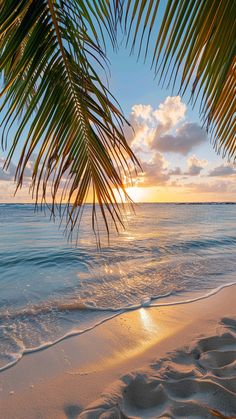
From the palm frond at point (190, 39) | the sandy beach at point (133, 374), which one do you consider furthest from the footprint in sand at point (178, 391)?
the palm frond at point (190, 39)

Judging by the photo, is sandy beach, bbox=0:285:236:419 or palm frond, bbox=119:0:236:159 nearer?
palm frond, bbox=119:0:236:159

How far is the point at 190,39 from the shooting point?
4.31 feet

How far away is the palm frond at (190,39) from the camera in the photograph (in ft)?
4.07

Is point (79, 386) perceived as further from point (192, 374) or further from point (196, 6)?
point (196, 6)

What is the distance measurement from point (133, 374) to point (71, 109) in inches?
99.2

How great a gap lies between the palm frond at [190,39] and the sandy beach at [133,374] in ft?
7.31

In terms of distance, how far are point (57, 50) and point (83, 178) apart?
0.71 meters

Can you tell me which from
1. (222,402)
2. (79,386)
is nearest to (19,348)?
(79,386)

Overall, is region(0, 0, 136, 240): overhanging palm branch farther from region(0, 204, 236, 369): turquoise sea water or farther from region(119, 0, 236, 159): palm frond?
region(0, 204, 236, 369): turquoise sea water

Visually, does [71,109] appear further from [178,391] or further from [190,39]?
[178,391]

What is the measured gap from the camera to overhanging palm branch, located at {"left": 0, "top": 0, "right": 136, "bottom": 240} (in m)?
1.54

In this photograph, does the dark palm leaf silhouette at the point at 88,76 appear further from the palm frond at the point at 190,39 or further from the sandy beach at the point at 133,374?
the sandy beach at the point at 133,374

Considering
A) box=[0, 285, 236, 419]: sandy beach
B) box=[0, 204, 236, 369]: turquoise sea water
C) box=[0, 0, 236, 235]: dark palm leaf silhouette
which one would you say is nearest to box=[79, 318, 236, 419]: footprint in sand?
box=[0, 285, 236, 419]: sandy beach

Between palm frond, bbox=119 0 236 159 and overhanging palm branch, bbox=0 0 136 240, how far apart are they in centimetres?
23
